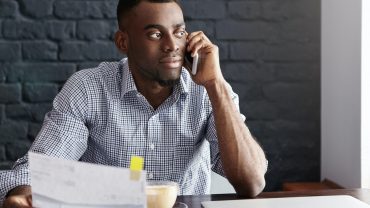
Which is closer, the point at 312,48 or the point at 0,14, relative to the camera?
the point at 0,14

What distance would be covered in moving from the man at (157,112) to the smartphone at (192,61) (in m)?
0.01

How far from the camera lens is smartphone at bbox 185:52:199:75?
1.34 meters

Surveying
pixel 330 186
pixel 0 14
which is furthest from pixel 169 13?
pixel 330 186

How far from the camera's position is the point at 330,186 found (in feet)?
6.52

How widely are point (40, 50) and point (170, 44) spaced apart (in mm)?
762

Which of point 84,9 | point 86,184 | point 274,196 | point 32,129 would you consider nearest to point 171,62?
point 274,196

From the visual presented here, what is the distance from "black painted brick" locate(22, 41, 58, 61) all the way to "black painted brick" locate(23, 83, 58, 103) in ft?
0.31

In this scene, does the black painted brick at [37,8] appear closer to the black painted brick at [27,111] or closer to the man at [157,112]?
the black painted brick at [27,111]

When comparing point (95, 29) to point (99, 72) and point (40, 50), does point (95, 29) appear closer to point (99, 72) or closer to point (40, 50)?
point (40, 50)

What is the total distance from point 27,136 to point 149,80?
2.49ft

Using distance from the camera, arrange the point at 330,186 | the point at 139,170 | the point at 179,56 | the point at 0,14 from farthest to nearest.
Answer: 1. the point at 330,186
2. the point at 0,14
3. the point at 179,56
4. the point at 139,170

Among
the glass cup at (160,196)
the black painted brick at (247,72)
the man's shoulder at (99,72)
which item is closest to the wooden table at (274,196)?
the glass cup at (160,196)

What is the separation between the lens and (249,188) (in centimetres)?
115

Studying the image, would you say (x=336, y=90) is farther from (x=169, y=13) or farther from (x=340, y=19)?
(x=169, y=13)
